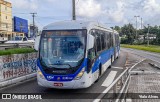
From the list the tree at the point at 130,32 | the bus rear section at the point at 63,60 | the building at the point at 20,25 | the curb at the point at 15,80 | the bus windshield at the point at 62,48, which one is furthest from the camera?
the tree at the point at 130,32

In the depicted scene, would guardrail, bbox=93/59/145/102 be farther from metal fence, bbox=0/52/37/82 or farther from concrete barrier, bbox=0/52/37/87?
metal fence, bbox=0/52/37/82

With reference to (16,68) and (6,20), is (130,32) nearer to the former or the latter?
(6,20)

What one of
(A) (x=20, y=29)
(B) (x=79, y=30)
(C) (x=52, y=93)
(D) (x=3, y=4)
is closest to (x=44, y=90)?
(C) (x=52, y=93)

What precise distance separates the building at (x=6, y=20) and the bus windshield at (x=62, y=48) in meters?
72.1

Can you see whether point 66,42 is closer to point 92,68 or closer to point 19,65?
point 92,68

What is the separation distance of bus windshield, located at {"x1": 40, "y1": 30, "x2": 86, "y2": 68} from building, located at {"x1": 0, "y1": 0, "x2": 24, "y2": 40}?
72.1 metres

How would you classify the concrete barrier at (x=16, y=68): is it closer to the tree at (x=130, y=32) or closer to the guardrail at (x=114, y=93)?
the guardrail at (x=114, y=93)

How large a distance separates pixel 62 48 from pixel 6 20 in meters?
78.7

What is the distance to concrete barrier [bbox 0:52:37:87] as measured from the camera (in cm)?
1312

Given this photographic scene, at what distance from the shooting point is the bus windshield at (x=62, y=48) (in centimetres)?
1090

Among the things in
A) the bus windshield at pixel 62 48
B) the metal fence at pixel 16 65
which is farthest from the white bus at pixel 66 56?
the metal fence at pixel 16 65

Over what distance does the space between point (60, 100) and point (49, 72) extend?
144 cm

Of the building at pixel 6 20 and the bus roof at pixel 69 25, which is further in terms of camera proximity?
the building at pixel 6 20

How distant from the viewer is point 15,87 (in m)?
Result: 12.5
